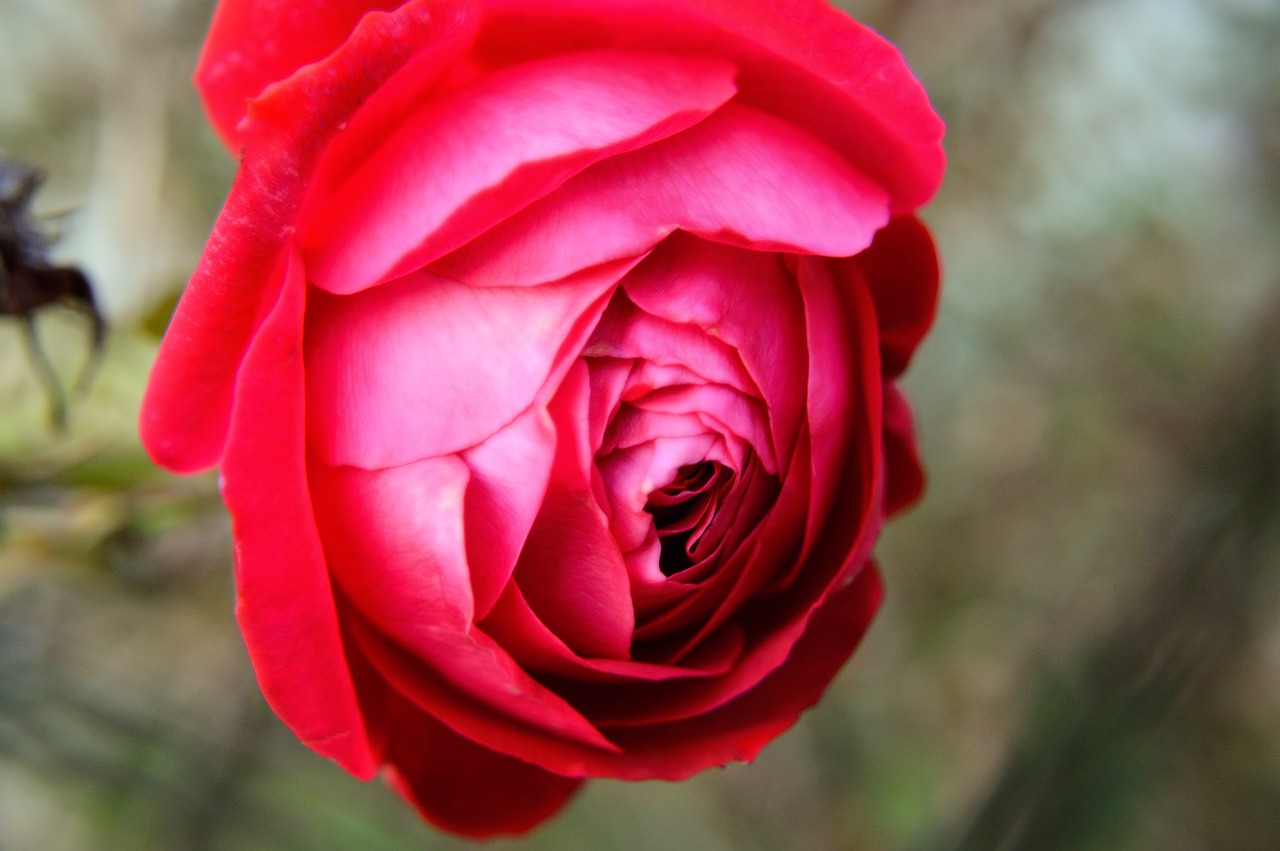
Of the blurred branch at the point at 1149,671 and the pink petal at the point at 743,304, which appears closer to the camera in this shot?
the pink petal at the point at 743,304

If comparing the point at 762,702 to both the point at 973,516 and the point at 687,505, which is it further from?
the point at 973,516

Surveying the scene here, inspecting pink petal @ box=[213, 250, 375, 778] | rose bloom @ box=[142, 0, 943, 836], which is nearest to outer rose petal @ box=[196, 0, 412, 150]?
rose bloom @ box=[142, 0, 943, 836]

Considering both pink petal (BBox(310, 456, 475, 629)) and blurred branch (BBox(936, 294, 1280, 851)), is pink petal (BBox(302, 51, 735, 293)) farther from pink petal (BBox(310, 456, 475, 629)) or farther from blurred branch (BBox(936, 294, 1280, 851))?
blurred branch (BBox(936, 294, 1280, 851))

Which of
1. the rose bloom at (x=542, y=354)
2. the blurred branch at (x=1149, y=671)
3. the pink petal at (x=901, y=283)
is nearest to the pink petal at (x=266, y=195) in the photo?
the rose bloom at (x=542, y=354)

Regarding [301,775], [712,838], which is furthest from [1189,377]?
[301,775]

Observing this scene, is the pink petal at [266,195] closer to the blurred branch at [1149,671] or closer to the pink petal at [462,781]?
the pink petal at [462,781]

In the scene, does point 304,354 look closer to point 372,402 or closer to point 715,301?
point 372,402

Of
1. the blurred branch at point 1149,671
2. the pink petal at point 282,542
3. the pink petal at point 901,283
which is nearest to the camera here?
the pink petal at point 282,542

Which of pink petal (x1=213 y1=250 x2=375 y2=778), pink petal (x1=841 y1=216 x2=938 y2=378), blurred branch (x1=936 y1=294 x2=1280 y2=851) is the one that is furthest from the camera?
blurred branch (x1=936 y1=294 x2=1280 y2=851)
